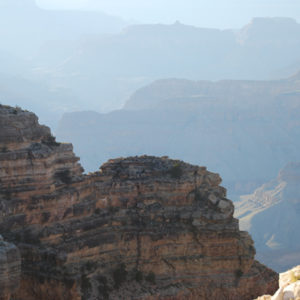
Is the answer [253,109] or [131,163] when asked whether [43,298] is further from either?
[253,109]

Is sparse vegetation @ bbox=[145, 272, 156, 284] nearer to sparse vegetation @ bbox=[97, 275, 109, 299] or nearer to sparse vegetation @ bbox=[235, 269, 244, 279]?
sparse vegetation @ bbox=[97, 275, 109, 299]

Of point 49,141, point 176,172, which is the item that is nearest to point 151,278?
point 176,172

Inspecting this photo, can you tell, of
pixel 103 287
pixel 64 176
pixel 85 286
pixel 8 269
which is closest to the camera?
pixel 8 269

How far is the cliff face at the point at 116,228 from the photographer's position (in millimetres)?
31891

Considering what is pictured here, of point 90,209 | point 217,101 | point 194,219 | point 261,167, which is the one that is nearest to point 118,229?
point 90,209

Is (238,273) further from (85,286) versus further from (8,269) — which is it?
(8,269)

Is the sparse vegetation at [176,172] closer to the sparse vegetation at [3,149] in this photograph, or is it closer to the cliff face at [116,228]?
the cliff face at [116,228]

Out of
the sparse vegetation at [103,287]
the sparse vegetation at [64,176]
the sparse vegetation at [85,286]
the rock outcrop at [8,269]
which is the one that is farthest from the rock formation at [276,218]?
the rock outcrop at [8,269]

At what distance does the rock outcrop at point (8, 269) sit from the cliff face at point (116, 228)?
474cm

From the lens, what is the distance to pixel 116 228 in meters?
35.5

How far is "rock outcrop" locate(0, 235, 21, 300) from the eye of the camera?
85.1 feet

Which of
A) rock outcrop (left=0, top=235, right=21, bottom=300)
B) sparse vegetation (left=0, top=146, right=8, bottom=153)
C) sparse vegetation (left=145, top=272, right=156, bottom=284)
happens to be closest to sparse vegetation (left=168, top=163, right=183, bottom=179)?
sparse vegetation (left=145, top=272, right=156, bottom=284)

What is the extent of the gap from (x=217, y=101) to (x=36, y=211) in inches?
6414

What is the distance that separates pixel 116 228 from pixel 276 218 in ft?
291
